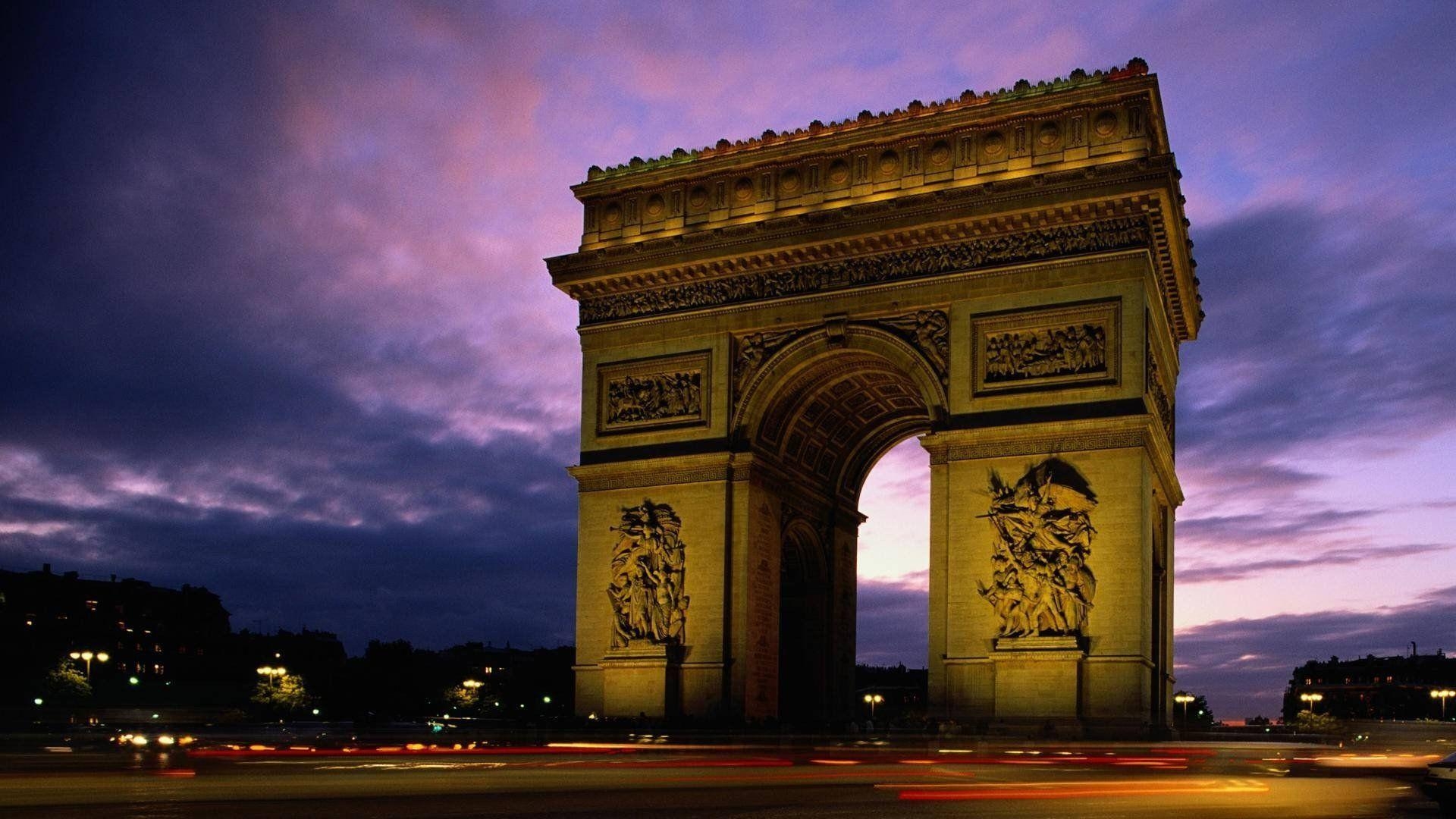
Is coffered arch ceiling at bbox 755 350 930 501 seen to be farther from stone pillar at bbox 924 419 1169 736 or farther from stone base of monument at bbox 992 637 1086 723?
stone base of monument at bbox 992 637 1086 723

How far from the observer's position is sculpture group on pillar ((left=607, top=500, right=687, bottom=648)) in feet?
108

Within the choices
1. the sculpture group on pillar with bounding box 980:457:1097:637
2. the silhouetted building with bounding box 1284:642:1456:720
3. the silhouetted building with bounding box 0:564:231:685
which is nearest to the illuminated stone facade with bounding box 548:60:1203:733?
the sculpture group on pillar with bounding box 980:457:1097:637

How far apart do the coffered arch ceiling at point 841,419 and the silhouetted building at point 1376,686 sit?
7127 centimetres

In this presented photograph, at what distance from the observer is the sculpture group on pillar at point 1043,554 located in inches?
1136

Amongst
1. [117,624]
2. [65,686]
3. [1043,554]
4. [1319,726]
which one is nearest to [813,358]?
[1043,554]

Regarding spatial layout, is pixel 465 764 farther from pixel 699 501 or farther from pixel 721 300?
pixel 721 300

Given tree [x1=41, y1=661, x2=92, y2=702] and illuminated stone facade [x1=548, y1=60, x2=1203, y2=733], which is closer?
illuminated stone facade [x1=548, y1=60, x2=1203, y2=733]

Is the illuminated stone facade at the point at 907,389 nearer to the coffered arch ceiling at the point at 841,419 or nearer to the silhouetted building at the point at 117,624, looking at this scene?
the coffered arch ceiling at the point at 841,419

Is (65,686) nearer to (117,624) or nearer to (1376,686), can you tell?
(117,624)

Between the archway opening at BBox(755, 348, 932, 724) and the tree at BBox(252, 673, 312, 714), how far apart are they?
38050 mm

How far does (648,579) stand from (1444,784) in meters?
20.6

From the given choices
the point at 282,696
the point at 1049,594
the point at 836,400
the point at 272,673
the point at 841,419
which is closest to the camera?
the point at 1049,594

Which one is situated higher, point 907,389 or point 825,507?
point 907,389

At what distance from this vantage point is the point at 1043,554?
95.9 ft
